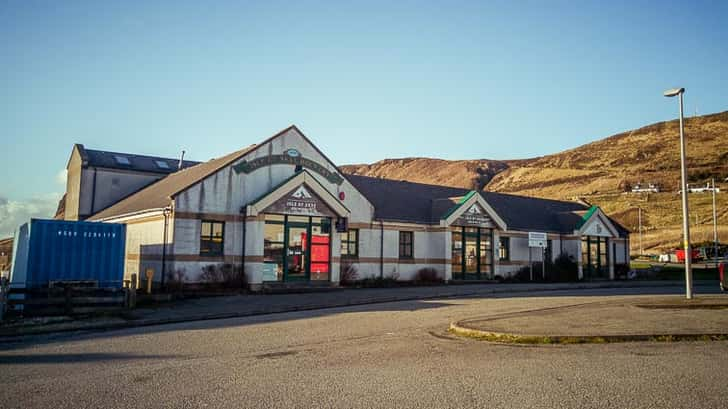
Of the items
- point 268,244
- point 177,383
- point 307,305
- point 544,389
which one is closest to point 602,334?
point 544,389

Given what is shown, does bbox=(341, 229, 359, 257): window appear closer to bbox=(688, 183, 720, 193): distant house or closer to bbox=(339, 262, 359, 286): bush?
bbox=(339, 262, 359, 286): bush

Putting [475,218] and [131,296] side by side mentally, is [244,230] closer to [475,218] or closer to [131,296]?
[131,296]

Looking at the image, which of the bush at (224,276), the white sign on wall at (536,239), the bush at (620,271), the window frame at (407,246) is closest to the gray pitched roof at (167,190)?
the bush at (224,276)

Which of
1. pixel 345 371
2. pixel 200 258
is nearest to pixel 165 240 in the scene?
pixel 200 258

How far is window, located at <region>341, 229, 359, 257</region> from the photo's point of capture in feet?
93.1

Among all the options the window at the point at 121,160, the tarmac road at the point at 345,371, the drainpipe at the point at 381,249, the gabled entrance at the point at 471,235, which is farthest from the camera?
the window at the point at 121,160

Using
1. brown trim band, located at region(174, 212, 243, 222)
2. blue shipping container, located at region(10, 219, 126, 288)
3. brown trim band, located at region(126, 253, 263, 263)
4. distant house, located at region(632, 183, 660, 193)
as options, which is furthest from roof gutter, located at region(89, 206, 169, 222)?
distant house, located at region(632, 183, 660, 193)

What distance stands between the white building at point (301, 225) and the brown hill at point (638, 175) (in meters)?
61.3

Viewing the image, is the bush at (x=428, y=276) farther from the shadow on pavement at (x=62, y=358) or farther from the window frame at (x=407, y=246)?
the shadow on pavement at (x=62, y=358)

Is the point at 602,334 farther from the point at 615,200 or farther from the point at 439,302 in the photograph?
the point at 615,200

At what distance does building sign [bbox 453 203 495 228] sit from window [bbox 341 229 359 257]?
6.27 metres

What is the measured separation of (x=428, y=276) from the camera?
3108 centimetres

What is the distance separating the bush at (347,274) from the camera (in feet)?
90.3

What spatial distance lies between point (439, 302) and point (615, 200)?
329 feet
